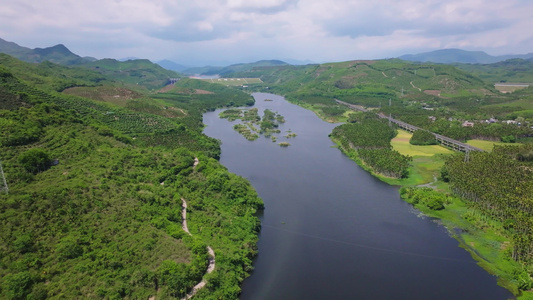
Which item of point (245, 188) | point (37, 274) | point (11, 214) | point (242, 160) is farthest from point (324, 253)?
point (242, 160)

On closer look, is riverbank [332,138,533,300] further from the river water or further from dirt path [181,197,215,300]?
dirt path [181,197,215,300]

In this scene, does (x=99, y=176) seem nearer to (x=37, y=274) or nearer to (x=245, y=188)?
(x=37, y=274)

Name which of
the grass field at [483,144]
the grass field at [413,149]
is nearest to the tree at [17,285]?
the grass field at [413,149]

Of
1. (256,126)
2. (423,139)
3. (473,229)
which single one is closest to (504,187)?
(473,229)

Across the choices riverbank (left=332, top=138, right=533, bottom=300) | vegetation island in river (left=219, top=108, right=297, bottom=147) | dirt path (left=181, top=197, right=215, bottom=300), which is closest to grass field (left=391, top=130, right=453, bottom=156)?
riverbank (left=332, top=138, right=533, bottom=300)

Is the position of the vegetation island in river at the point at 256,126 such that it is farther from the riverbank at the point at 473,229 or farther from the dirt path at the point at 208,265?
the dirt path at the point at 208,265

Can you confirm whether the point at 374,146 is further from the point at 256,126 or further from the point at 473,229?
the point at 256,126
